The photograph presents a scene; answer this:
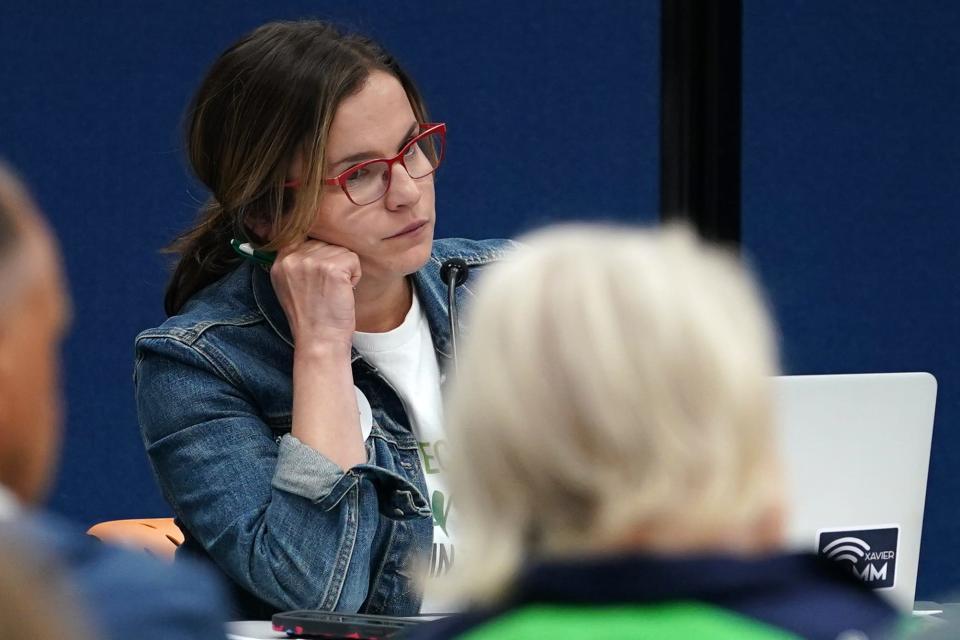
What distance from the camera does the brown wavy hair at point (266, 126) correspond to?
6.02 feet

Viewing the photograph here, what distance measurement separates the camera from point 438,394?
192 centimetres

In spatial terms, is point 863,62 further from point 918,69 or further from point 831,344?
point 831,344

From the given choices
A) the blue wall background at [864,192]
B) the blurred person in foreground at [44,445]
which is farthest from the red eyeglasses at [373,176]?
the blue wall background at [864,192]

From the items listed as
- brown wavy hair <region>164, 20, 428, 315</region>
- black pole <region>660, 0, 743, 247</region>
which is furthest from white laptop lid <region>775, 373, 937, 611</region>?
black pole <region>660, 0, 743, 247</region>

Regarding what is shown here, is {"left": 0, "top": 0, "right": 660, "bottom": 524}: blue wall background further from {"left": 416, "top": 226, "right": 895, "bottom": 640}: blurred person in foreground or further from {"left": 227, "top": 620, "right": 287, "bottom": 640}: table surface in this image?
{"left": 416, "top": 226, "right": 895, "bottom": 640}: blurred person in foreground

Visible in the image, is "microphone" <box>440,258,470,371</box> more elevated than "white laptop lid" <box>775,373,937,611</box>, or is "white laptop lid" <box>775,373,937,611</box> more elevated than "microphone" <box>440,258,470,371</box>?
"microphone" <box>440,258,470,371</box>

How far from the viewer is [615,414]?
2.68 feet

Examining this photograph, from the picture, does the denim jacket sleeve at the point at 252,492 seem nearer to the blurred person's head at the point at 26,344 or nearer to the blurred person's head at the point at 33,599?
the blurred person's head at the point at 26,344

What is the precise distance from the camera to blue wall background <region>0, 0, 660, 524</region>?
10.0ft

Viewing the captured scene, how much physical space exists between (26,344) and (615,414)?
1.13 ft

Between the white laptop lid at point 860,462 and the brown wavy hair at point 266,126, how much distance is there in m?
0.71

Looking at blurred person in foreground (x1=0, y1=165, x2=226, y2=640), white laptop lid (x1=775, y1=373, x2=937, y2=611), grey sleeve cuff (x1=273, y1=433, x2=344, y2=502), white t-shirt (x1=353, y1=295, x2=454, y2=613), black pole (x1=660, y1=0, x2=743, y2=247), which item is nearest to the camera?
blurred person in foreground (x1=0, y1=165, x2=226, y2=640)

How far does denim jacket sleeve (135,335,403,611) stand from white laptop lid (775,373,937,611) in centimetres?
52

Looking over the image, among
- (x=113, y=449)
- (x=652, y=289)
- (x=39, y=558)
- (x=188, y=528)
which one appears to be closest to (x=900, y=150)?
(x=113, y=449)
